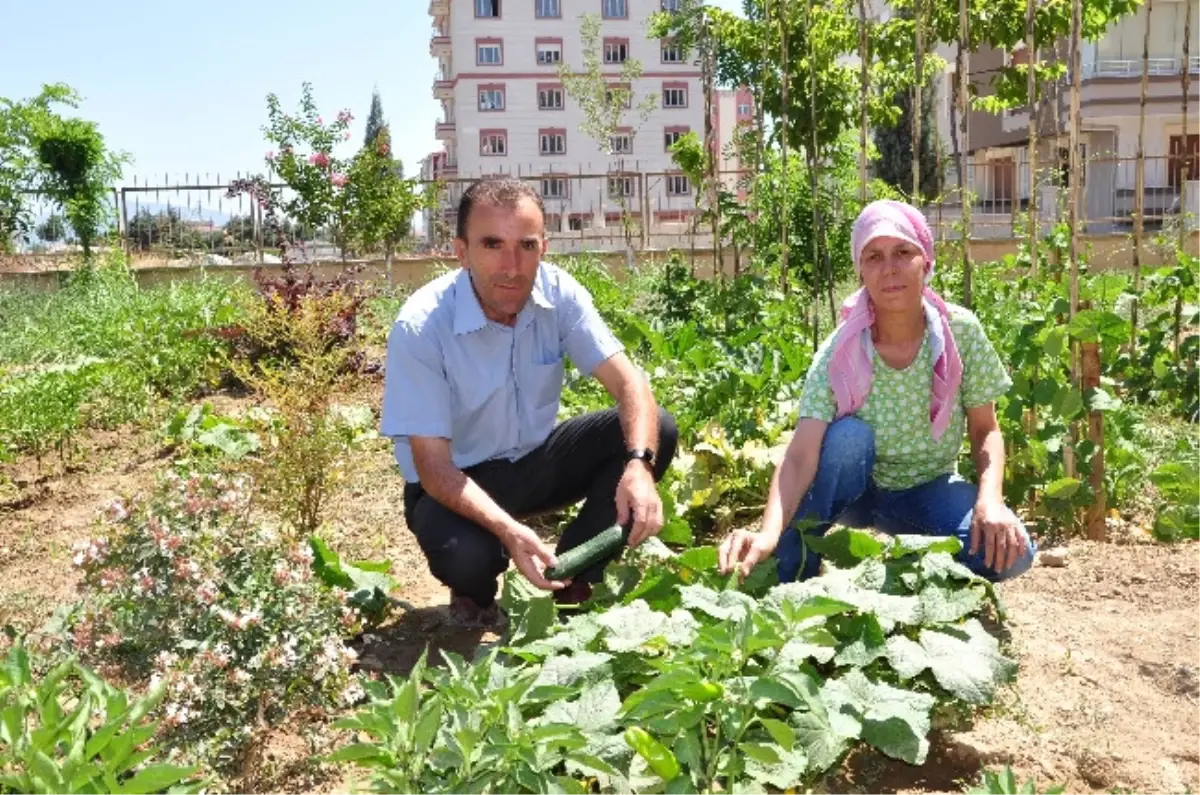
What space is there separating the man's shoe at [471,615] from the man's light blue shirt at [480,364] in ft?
1.18

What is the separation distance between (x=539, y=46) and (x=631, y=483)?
144 ft

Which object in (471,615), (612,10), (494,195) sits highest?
(612,10)

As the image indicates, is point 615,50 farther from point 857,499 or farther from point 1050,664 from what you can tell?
point 1050,664

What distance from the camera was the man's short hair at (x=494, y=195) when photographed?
3.09 meters

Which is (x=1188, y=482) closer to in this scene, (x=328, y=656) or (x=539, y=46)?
(x=328, y=656)

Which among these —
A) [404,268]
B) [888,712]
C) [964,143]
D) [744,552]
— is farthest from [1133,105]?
[888,712]

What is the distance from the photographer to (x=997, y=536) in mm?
2758

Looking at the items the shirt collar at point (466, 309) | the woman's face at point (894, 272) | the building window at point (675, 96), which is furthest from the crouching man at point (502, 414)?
the building window at point (675, 96)

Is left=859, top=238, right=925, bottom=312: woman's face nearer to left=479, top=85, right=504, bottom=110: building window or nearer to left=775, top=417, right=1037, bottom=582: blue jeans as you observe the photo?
left=775, top=417, right=1037, bottom=582: blue jeans

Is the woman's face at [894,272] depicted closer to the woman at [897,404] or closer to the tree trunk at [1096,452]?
the woman at [897,404]

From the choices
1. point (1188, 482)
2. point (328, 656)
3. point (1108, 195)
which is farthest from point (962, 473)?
point (1108, 195)

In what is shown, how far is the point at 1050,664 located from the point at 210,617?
1782 millimetres

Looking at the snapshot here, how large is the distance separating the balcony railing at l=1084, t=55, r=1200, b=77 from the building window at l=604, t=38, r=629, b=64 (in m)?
20.9

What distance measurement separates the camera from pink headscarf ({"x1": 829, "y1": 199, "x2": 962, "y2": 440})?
3.01 meters
